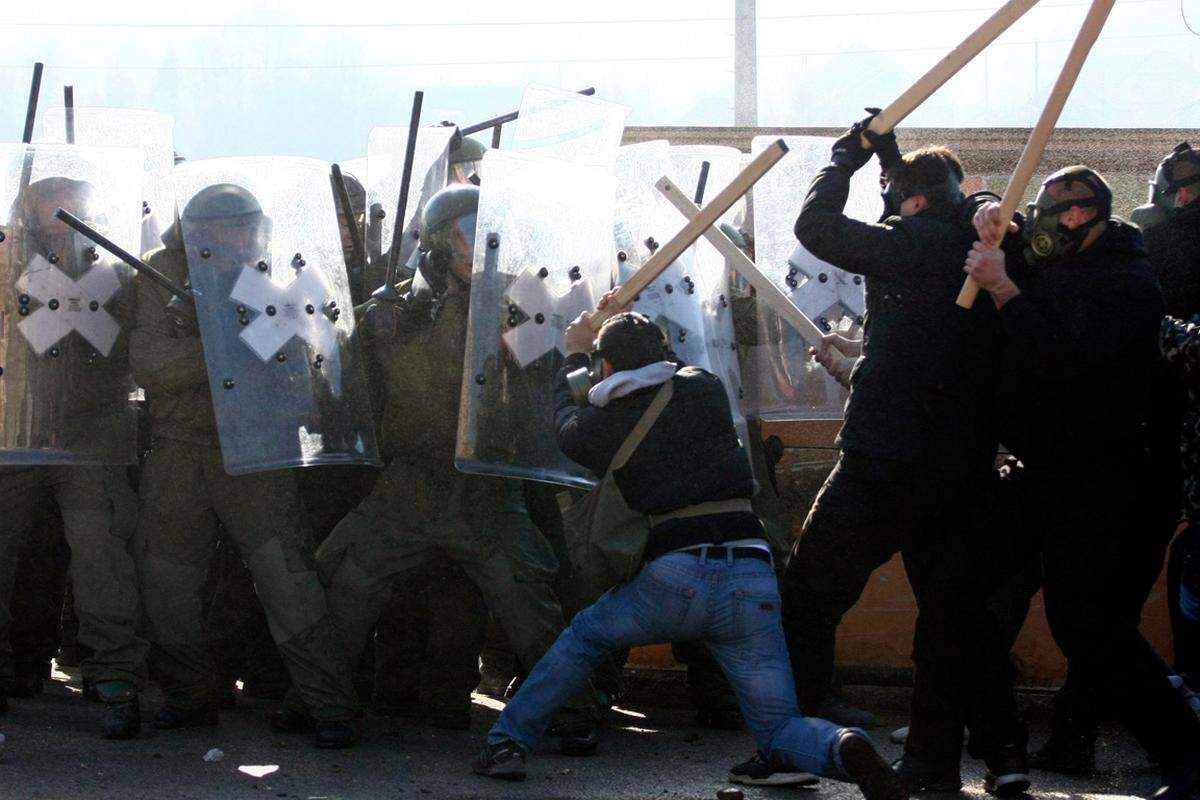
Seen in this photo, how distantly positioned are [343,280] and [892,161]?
193 centimetres

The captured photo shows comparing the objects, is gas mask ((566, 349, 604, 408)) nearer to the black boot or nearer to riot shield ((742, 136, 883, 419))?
riot shield ((742, 136, 883, 419))

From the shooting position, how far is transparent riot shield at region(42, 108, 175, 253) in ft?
21.0

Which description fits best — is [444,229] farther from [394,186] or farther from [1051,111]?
[1051,111]

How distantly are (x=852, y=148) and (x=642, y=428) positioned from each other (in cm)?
104

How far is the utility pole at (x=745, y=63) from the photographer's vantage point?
17906mm

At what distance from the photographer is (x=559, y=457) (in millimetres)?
5496

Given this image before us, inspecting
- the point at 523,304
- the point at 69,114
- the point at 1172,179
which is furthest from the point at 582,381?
the point at 69,114

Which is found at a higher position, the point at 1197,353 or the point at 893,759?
the point at 1197,353

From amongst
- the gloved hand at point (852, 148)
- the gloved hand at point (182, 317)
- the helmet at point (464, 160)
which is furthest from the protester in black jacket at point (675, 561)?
the helmet at point (464, 160)

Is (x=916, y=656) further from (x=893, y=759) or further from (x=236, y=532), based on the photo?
(x=236, y=532)

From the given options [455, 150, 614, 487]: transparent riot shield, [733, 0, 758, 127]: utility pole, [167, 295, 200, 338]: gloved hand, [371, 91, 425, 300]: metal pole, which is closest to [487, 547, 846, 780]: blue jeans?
[455, 150, 614, 487]: transparent riot shield

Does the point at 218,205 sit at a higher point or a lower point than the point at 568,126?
lower

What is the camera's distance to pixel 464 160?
6.69 m

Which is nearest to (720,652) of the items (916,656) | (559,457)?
(916,656)
